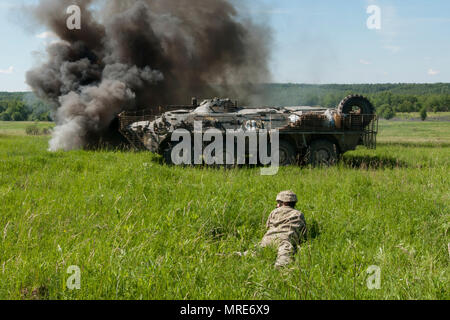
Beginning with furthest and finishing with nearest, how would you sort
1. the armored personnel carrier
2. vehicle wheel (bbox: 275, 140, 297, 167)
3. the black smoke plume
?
1. the black smoke plume
2. vehicle wheel (bbox: 275, 140, 297, 167)
3. the armored personnel carrier

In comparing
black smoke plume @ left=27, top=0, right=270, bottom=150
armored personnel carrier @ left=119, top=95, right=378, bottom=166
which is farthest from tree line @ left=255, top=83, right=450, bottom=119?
armored personnel carrier @ left=119, top=95, right=378, bottom=166

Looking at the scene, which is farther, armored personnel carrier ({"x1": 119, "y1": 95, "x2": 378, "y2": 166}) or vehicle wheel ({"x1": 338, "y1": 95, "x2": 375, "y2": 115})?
vehicle wheel ({"x1": 338, "y1": 95, "x2": 375, "y2": 115})

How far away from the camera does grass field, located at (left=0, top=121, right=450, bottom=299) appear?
11.1ft

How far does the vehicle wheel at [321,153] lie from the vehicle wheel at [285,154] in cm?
43

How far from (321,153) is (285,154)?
35.6 inches

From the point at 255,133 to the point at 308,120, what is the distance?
1.35m

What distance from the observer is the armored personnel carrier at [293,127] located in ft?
35.0

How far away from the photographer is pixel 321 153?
36.0ft

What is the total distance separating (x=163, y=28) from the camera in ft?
66.6

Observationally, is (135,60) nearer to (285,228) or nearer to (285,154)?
(285,154)

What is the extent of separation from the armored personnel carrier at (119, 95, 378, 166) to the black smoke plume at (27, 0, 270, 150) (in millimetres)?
5075

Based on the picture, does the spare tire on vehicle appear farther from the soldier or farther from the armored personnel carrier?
the soldier

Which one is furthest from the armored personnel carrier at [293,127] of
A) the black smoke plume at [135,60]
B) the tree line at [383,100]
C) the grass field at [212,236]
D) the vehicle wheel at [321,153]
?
the tree line at [383,100]
